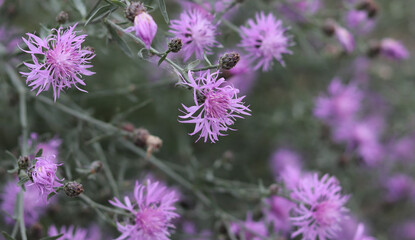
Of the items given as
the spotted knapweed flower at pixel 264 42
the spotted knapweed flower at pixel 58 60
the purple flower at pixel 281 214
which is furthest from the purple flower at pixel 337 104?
the spotted knapweed flower at pixel 58 60

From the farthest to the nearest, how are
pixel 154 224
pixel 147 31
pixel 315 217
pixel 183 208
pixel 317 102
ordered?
pixel 317 102
pixel 183 208
pixel 315 217
pixel 154 224
pixel 147 31

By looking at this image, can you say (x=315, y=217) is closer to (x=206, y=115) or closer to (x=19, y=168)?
(x=206, y=115)

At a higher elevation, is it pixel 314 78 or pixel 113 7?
pixel 314 78

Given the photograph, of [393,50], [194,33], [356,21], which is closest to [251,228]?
[194,33]

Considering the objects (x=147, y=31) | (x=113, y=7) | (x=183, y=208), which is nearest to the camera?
(x=147, y=31)

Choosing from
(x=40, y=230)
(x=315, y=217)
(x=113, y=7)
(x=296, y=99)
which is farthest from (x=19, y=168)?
(x=296, y=99)

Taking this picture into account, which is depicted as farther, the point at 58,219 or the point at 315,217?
the point at 58,219

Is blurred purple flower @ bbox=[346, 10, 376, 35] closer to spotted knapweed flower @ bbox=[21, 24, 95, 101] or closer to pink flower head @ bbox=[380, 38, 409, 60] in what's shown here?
pink flower head @ bbox=[380, 38, 409, 60]
